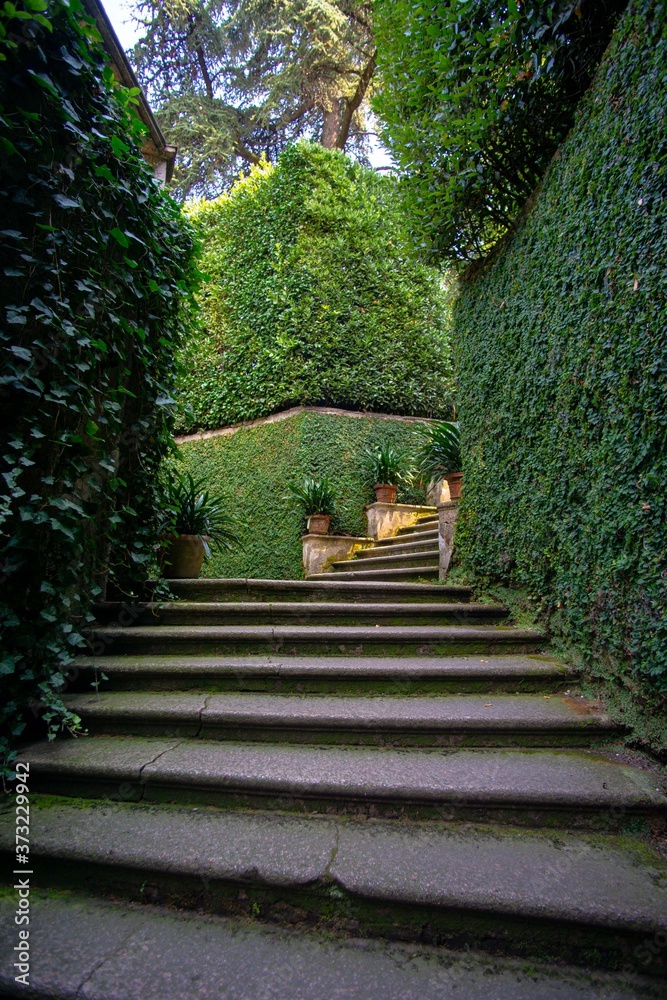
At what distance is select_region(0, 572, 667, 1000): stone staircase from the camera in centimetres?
126

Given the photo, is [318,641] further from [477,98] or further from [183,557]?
[477,98]

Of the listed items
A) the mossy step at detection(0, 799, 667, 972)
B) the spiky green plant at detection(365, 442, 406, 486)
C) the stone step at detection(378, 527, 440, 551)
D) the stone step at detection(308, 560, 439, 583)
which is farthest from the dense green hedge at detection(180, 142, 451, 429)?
the mossy step at detection(0, 799, 667, 972)

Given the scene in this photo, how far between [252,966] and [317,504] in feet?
15.8

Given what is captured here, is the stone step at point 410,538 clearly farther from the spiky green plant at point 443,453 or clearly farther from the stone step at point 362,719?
the stone step at point 362,719

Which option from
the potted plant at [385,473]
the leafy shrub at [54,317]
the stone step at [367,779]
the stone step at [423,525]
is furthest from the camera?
the potted plant at [385,473]

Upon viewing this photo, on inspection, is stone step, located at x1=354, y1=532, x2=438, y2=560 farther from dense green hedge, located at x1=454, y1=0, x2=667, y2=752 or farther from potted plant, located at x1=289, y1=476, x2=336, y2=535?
dense green hedge, located at x1=454, y1=0, x2=667, y2=752

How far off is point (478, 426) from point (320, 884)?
279 cm

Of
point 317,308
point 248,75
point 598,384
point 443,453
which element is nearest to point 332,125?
point 248,75

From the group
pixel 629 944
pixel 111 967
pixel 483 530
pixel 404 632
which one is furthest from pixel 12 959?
pixel 483 530

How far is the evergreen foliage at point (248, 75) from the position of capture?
9.41 m

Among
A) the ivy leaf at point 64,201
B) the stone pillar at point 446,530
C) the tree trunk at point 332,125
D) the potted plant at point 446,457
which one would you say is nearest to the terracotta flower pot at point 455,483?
the potted plant at point 446,457

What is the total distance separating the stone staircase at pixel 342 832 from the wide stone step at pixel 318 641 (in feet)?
0.17

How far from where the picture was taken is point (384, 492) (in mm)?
6273

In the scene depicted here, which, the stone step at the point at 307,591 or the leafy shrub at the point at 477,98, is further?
the stone step at the point at 307,591
